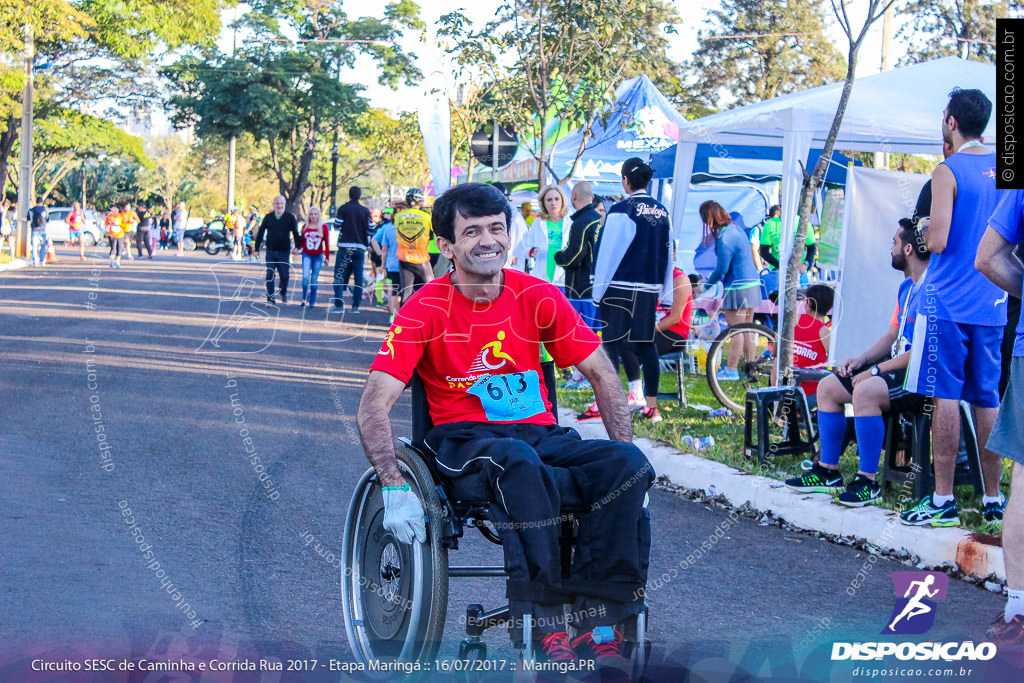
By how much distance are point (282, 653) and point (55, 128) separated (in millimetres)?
38007

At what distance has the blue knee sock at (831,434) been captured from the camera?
6270 millimetres

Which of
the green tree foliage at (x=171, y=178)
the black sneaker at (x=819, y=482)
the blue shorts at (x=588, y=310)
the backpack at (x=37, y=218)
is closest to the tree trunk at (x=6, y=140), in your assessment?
the backpack at (x=37, y=218)

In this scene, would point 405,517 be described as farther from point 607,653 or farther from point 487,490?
point 607,653

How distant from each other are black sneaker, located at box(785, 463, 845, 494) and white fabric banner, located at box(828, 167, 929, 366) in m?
2.61

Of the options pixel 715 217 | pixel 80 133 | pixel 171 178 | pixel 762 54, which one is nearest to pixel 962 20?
pixel 762 54

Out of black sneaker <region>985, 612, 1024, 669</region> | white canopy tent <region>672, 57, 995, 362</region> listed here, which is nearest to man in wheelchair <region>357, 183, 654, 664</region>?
black sneaker <region>985, 612, 1024, 669</region>

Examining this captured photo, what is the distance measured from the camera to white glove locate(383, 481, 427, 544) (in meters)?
3.31

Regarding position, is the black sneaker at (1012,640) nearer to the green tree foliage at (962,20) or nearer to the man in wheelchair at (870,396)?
the man in wheelchair at (870,396)

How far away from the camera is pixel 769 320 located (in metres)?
12.1

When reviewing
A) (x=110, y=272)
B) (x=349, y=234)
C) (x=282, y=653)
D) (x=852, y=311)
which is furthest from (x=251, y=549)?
(x=110, y=272)

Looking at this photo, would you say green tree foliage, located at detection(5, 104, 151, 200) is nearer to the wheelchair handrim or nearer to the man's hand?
the man's hand

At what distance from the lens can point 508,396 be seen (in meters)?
3.83

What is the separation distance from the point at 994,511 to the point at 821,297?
3.95 meters

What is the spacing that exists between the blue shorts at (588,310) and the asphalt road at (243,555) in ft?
6.26
